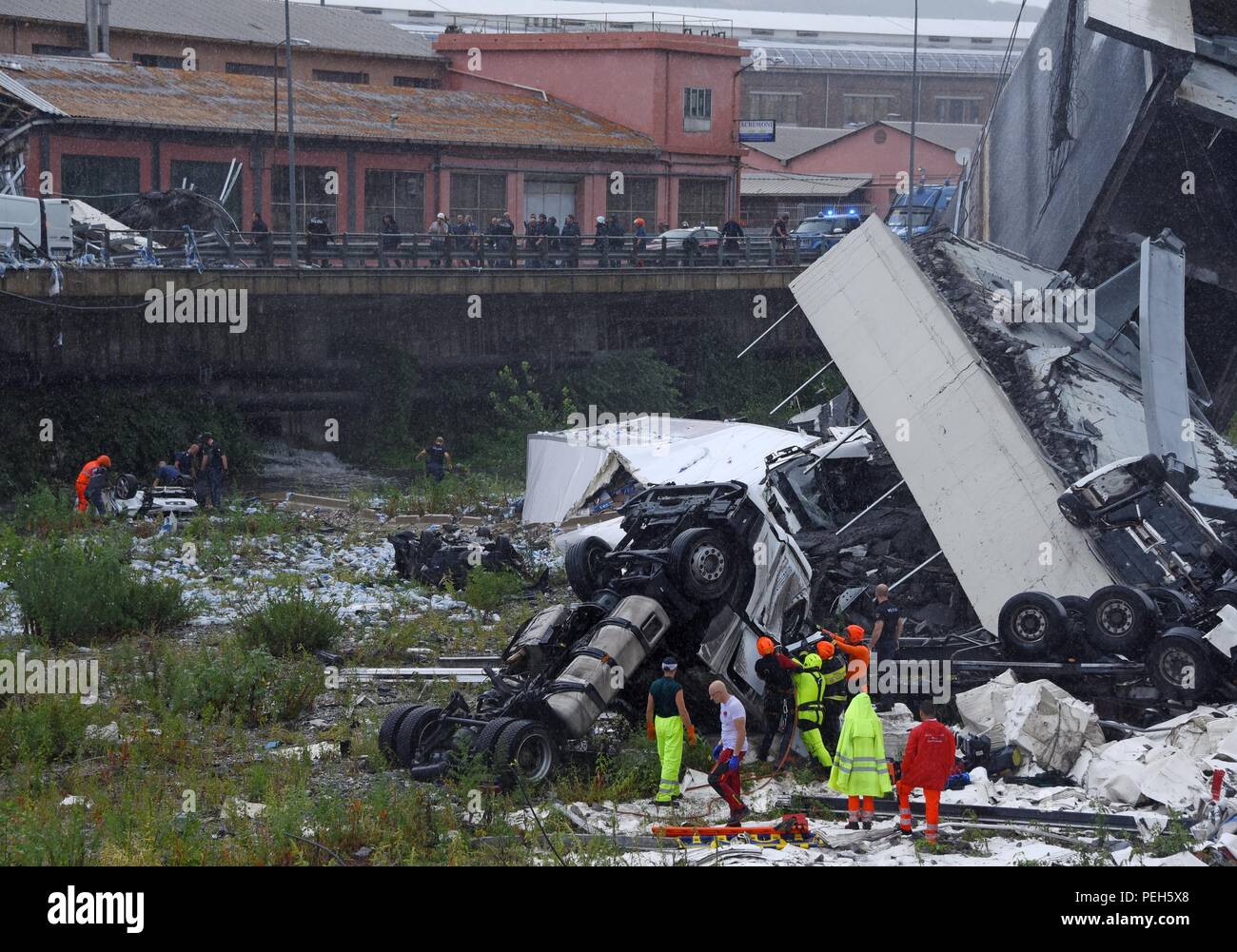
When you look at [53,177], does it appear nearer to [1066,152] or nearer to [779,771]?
[1066,152]

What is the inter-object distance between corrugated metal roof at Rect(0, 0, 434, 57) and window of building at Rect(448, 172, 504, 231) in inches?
342

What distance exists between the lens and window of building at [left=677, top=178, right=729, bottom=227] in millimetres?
41219

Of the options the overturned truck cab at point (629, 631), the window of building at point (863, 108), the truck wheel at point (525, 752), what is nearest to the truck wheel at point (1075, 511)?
the overturned truck cab at point (629, 631)

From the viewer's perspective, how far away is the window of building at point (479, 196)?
36219mm

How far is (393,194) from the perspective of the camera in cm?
3525

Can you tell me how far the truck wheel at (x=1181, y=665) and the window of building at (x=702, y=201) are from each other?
3085 cm

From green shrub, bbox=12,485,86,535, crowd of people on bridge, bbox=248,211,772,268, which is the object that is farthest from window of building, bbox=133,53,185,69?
green shrub, bbox=12,485,86,535

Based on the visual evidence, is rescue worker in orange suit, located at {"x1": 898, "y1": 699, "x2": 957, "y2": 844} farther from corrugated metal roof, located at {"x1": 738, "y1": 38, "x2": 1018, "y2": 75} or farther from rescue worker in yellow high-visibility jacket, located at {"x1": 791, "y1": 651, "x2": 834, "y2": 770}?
corrugated metal roof, located at {"x1": 738, "y1": 38, "x2": 1018, "y2": 75}

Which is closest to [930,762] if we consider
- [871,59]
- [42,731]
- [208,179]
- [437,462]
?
[42,731]

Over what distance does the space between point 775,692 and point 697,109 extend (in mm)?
31346

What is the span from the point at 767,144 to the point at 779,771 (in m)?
47.3

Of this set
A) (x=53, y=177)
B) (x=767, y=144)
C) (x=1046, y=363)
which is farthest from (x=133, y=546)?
(x=767, y=144)

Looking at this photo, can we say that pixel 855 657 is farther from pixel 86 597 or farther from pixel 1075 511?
pixel 86 597

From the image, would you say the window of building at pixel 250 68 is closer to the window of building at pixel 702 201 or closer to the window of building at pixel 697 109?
the window of building at pixel 697 109
